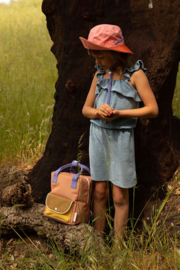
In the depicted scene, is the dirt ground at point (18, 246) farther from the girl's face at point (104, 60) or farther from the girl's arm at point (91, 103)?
the girl's face at point (104, 60)

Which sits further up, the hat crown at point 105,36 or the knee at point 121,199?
the hat crown at point 105,36

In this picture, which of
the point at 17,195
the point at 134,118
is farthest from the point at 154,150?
the point at 17,195

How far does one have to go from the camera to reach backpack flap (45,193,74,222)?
8.07ft

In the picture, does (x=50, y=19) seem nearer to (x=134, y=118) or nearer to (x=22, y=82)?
(x=134, y=118)

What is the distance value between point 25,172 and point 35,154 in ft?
1.93

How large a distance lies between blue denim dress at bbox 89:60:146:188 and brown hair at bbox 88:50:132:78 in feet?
0.19

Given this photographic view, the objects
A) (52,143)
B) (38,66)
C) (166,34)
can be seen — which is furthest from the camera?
(38,66)

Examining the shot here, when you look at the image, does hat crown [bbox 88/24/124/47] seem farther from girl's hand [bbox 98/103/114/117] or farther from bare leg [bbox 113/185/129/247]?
bare leg [bbox 113/185/129/247]

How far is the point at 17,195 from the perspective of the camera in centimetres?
266

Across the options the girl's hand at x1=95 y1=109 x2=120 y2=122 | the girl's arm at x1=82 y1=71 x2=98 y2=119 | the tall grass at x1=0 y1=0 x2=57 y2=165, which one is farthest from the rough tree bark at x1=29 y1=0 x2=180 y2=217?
the tall grass at x1=0 y1=0 x2=57 y2=165

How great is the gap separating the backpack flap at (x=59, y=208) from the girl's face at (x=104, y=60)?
3.99 feet

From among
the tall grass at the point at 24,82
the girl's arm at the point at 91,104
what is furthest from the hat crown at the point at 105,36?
the tall grass at the point at 24,82

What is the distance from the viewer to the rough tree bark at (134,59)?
265 centimetres

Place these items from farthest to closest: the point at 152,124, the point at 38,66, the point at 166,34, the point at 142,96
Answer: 1. the point at 38,66
2. the point at 152,124
3. the point at 166,34
4. the point at 142,96
